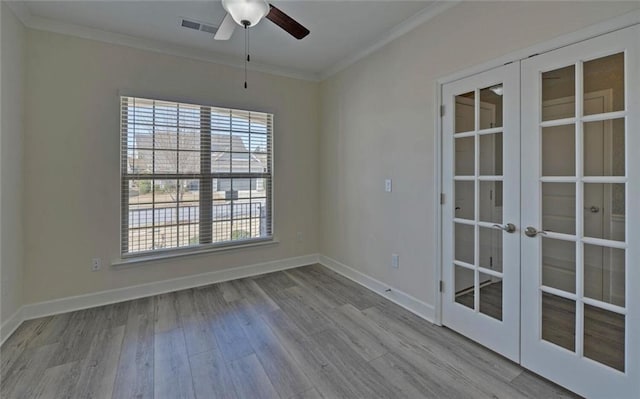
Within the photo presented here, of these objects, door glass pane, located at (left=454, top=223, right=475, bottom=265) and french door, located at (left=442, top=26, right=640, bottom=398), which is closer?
french door, located at (left=442, top=26, right=640, bottom=398)

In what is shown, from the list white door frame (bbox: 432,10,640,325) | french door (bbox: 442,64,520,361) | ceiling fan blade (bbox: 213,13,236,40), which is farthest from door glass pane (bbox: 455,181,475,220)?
ceiling fan blade (bbox: 213,13,236,40)

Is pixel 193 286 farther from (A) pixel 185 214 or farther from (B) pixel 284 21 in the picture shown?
(B) pixel 284 21

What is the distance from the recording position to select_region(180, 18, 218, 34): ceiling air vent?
2.74 meters

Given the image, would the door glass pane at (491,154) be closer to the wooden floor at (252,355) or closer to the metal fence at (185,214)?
the wooden floor at (252,355)

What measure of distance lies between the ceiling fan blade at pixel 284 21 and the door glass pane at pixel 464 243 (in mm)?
2040

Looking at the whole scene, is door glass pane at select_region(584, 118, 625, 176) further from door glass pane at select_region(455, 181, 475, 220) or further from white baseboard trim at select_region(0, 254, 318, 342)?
white baseboard trim at select_region(0, 254, 318, 342)

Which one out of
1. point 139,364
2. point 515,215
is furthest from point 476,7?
point 139,364

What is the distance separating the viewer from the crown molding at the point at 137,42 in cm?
262

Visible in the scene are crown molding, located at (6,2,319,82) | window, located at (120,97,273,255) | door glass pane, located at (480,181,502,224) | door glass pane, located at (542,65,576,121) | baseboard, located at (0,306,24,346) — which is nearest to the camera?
door glass pane, located at (542,65,576,121)

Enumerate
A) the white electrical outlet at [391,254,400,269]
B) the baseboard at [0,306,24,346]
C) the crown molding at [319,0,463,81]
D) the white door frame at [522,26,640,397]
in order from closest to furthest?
the white door frame at [522,26,640,397] → the baseboard at [0,306,24,346] → the crown molding at [319,0,463,81] → the white electrical outlet at [391,254,400,269]

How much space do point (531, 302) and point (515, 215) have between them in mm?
604

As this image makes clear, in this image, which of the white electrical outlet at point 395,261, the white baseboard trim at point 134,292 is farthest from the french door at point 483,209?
the white baseboard trim at point 134,292

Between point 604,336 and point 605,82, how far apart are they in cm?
150

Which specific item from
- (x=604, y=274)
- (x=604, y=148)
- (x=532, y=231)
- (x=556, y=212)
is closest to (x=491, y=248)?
(x=532, y=231)
